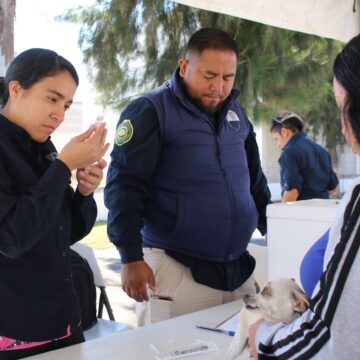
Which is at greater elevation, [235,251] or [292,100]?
[292,100]

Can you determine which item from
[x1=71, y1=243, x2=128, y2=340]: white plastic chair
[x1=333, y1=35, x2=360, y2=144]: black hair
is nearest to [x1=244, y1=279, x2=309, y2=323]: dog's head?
[x1=333, y1=35, x2=360, y2=144]: black hair

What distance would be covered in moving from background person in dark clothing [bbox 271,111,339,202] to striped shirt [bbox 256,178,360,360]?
3428 millimetres

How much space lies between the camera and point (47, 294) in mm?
1199

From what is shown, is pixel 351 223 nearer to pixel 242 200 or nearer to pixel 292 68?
pixel 242 200

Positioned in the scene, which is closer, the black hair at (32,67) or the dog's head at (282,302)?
the dog's head at (282,302)

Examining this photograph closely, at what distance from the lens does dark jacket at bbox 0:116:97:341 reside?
3.57 feet

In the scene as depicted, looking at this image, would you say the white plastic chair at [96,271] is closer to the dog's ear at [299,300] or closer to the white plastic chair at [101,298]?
the white plastic chair at [101,298]

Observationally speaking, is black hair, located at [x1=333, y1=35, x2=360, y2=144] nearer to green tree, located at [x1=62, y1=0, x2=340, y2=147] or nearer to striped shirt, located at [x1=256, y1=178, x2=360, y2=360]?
striped shirt, located at [x1=256, y1=178, x2=360, y2=360]

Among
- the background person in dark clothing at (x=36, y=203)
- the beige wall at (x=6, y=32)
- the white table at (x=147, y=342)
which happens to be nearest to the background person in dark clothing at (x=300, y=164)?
the beige wall at (x=6, y=32)

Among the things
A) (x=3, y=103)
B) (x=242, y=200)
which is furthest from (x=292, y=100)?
(x=3, y=103)

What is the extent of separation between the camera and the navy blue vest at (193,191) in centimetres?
170

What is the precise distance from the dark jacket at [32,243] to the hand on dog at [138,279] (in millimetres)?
378

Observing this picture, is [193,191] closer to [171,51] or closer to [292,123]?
[292,123]

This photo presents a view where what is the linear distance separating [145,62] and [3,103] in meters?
3.32
